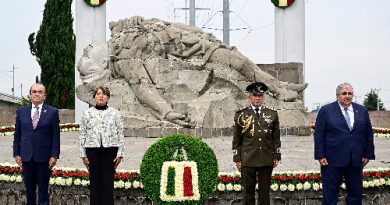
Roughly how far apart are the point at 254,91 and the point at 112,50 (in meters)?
5.89

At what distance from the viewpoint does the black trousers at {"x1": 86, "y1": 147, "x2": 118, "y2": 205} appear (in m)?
4.23

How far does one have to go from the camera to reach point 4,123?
17.8m

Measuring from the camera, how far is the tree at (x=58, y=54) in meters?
18.1

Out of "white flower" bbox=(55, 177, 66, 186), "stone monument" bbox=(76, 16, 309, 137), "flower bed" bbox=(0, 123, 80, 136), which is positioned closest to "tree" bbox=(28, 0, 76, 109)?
"flower bed" bbox=(0, 123, 80, 136)

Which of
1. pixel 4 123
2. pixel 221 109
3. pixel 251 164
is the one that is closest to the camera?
pixel 251 164

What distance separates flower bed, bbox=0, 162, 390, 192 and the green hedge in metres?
0.38

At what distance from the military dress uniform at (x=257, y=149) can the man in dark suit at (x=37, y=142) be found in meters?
1.41

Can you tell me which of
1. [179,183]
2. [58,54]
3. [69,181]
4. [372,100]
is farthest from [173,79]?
[372,100]

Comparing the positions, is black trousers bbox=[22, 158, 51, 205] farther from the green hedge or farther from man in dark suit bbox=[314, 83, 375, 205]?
man in dark suit bbox=[314, 83, 375, 205]

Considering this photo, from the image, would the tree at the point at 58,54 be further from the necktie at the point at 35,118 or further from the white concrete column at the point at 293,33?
the necktie at the point at 35,118

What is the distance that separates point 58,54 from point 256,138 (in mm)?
15074

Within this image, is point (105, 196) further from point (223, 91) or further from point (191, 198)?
point (223, 91)

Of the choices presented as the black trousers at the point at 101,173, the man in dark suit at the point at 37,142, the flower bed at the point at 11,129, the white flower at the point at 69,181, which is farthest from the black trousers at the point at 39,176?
the flower bed at the point at 11,129

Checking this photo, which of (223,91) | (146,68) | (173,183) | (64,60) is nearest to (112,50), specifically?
(146,68)
